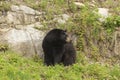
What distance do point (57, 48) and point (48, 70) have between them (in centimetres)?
109

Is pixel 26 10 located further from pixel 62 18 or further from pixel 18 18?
pixel 62 18

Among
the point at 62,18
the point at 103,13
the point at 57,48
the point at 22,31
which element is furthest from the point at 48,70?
the point at 103,13

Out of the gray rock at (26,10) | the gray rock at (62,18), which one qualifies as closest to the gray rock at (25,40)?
the gray rock at (26,10)

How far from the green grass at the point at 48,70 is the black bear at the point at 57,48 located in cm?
24

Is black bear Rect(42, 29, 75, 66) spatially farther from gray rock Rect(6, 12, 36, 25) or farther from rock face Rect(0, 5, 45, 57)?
gray rock Rect(6, 12, 36, 25)

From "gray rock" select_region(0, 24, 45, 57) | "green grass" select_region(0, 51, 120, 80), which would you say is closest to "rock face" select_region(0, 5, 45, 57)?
"gray rock" select_region(0, 24, 45, 57)

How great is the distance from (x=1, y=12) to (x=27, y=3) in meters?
0.86

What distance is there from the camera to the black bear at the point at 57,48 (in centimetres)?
1077

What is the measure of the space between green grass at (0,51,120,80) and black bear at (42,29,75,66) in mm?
241

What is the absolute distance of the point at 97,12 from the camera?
12055 millimetres

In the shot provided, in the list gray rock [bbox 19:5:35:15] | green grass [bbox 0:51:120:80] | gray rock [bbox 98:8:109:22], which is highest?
gray rock [bbox 19:5:35:15]

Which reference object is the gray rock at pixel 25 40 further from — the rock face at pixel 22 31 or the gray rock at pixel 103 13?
the gray rock at pixel 103 13

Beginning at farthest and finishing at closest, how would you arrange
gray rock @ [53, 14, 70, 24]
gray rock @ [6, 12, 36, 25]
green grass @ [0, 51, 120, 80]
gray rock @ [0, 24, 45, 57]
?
gray rock @ [53, 14, 70, 24] → gray rock @ [6, 12, 36, 25] → gray rock @ [0, 24, 45, 57] → green grass @ [0, 51, 120, 80]

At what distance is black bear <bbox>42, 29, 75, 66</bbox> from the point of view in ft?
35.3
